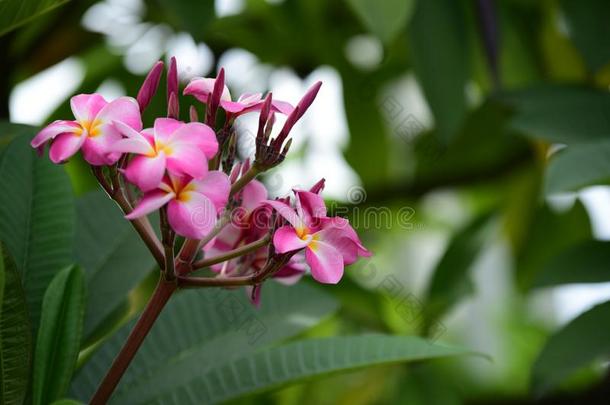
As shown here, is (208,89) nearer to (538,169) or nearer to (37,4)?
(37,4)

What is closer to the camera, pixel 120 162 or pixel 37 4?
pixel 120 162

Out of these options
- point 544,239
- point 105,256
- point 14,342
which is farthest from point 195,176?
point 544,239

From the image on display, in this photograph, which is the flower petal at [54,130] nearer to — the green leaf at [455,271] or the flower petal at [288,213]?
the flower petal at [288,213]

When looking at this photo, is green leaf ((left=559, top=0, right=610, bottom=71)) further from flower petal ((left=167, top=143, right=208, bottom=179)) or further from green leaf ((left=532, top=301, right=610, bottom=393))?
flower petal ((left=167, top=143, right=208, bottom=179))

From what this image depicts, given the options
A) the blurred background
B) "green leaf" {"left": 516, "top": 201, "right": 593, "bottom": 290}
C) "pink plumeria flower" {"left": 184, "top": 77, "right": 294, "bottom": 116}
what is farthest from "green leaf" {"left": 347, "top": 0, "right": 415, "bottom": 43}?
"green leaf" {"left": 516, "top": 201, "right": 593, "bottom": 290}

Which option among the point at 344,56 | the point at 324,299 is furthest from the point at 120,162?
the point at 344,56

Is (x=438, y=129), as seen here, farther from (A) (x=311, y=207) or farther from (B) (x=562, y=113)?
(A) (x=311, y=207)
